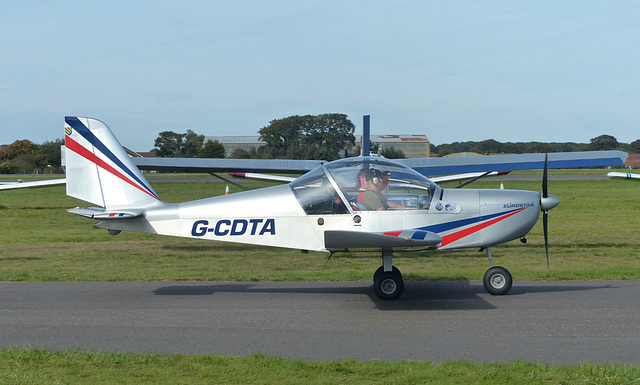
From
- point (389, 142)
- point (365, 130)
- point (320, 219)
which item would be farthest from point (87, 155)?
point (389, 142)

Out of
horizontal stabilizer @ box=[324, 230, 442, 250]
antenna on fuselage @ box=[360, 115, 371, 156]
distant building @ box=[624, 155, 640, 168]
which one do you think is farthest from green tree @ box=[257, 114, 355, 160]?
distant building @ box=[624, 155, 640, 168]

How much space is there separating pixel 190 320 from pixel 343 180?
2.82 meters

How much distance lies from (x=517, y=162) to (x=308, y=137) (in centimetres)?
1745

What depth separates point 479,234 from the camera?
879 centimetres

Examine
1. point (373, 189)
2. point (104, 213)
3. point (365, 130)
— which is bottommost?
point (104, 213)

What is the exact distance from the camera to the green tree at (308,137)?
29.3 metres

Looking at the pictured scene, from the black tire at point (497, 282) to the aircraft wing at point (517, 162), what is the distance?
5.94 metres

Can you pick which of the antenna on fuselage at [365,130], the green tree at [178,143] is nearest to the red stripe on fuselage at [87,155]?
the antenna on fuselage at [365,130]

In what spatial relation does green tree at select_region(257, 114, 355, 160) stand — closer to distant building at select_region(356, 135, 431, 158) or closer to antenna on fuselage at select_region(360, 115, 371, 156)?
distant building at select_region(356, 135, 431, 158)

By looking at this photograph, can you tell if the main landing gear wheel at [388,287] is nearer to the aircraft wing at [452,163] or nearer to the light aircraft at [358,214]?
the light aircraft at [358,214]

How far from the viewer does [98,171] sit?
9.77 m

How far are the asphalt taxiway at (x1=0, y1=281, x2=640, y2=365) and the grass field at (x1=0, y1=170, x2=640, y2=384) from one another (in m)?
0.53

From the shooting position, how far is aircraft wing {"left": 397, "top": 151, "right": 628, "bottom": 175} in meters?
14.5

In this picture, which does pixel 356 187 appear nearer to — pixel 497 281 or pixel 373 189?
pixel 373 189
